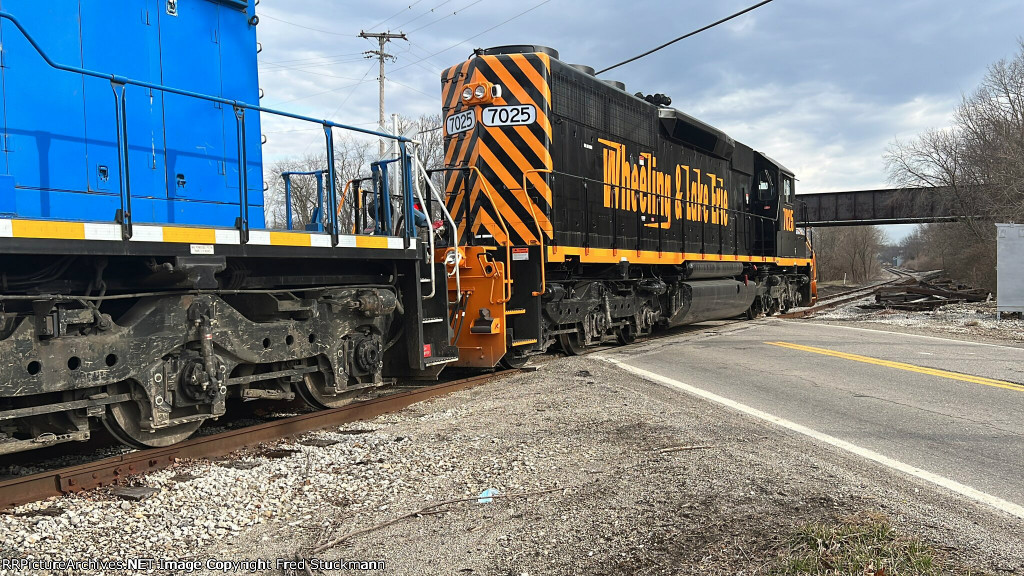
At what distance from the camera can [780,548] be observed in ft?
9.41

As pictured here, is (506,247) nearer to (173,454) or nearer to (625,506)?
(173,454)

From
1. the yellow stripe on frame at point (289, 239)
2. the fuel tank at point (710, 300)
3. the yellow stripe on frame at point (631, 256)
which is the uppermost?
the yellow stripe on frame at point (289, 239)

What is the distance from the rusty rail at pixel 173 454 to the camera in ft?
12.3

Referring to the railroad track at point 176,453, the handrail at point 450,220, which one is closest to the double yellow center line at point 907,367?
the handrail at point 450,220

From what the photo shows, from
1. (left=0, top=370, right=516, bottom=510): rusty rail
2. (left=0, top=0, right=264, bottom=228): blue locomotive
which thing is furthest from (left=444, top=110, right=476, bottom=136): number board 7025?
(left=0, top=370, right=516, bottom=510): rusty rail

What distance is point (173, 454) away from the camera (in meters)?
4.42

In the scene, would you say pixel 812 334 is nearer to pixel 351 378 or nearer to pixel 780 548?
pixel 351 378

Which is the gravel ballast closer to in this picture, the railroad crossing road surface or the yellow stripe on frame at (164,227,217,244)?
the railroad crossing road surface

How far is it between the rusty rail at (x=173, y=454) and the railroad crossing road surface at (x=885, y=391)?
3.49 m

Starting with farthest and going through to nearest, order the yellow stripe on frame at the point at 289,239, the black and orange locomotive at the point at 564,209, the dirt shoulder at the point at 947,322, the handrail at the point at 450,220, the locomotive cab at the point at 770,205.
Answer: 1. the locomotive cab at the point at 770,205
2. the dirt shoulder at the point at 947,322
3. the black and orange locomotive at the point at 564,209
4. the handrail at the point at 450,220
5. the yellow stripe on frame at the point at 289,239

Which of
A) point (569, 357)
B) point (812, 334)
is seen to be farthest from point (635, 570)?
point (812, 334)

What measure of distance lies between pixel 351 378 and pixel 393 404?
Result: 1.62 feet

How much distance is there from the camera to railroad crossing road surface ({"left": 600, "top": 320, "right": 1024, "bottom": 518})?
4.39m

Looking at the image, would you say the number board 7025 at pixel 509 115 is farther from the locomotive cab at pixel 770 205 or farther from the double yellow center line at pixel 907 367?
the locomotive cab at pixel 770 205
